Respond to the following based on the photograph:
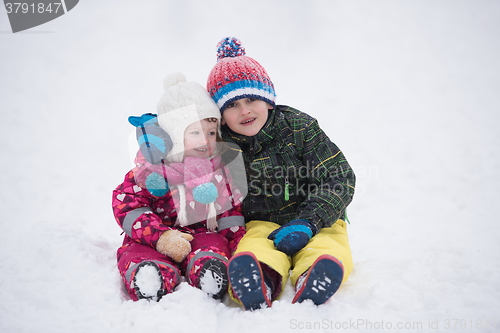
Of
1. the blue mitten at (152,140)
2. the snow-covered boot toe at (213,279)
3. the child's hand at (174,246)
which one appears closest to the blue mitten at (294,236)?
the snow-covered boot toe at (213,279)

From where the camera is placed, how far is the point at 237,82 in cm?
180

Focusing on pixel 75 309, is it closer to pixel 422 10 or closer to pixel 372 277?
pixel 372 277

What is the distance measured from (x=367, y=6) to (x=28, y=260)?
6708mm

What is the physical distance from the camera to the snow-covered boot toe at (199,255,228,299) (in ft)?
4.71

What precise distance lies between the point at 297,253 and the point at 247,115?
27.6 inches

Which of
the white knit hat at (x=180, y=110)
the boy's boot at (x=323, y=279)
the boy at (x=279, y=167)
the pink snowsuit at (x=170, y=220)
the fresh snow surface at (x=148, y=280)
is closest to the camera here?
the boy's boot at (x=323, y=279)

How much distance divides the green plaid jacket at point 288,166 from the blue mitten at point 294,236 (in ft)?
0.57

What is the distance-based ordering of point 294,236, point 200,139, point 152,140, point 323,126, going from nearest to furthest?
point 294,236
point 152,140
point 200,139
point 323,126

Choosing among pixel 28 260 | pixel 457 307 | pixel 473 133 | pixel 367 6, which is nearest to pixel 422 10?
pixel 367 6

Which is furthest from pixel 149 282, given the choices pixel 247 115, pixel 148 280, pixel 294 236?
pixel 247 115

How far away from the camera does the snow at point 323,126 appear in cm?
131

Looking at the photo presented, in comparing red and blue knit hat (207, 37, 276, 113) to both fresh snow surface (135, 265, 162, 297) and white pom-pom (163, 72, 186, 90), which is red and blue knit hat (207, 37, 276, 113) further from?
fresh snow surface (135, 265, 162, 297)

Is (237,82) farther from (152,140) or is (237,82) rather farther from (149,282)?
(149,282)

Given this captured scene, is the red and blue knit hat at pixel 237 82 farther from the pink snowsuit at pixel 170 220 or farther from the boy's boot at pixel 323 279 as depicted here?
the boy's boot at pixel 323 279
